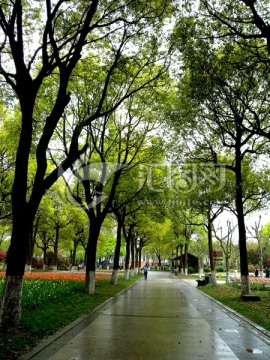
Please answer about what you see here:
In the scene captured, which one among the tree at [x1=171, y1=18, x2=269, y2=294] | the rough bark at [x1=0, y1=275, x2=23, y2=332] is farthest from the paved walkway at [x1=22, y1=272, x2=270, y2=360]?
the tree at [x1=171, y1=18, x2=269, y2=294]

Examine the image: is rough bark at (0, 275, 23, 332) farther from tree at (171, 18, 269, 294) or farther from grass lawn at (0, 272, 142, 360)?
tree at (171, 18, 269, 294)

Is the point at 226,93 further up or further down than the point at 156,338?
further up

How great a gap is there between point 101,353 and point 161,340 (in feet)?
5.77

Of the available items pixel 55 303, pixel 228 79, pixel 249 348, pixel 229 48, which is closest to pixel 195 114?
pixel 228 79

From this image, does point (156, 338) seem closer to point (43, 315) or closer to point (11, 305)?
point (11, 305)

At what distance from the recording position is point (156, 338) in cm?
839

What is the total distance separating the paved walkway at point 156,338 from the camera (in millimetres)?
6930

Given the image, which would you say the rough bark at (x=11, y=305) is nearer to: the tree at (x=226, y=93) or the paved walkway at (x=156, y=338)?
the paved walkway at (x=156, y=338)

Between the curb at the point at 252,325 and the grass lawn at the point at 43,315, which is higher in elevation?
the grass lawn at the point at 43,315

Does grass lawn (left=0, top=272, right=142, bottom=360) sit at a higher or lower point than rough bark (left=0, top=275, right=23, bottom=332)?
lower

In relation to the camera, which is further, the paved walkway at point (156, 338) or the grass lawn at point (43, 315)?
the grass lawn at point (43, 315)

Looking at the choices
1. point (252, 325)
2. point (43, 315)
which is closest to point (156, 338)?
point (252, 325)

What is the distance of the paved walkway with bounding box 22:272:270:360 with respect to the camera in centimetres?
693

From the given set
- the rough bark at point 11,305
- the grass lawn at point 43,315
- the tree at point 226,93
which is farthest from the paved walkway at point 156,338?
the tree at point 226,93
